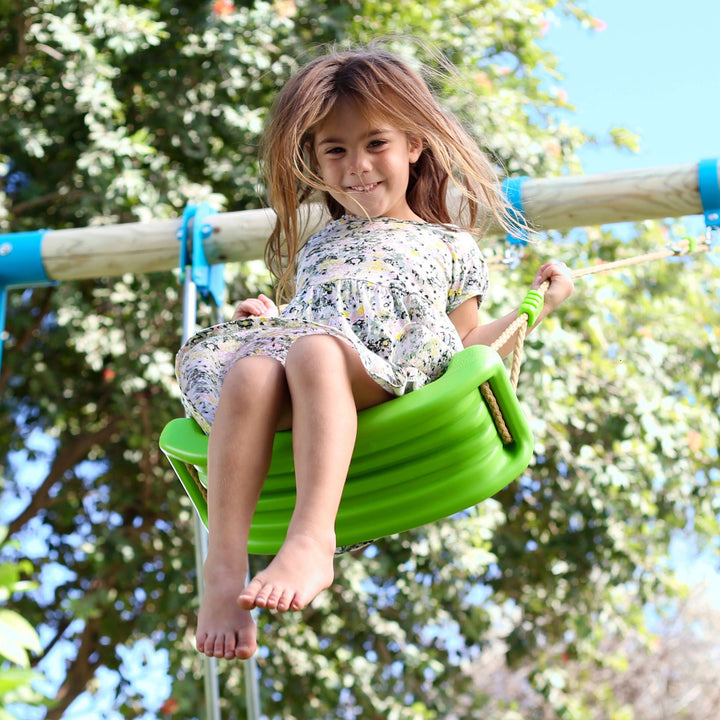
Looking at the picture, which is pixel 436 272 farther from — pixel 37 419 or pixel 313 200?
pixel 37 419

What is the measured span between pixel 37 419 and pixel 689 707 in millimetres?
5343

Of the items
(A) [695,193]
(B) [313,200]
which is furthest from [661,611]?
(B) [313,200]

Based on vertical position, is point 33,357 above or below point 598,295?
below

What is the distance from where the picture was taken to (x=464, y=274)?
6.32 feet

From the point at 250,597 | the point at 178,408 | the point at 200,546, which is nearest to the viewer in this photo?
the point at 250,597

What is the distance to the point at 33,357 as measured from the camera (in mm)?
4840

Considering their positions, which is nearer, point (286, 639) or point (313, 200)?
point (313, 200)

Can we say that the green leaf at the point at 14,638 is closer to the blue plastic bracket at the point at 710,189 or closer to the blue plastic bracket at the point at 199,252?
the blue plastic bracket at the point at 199,252

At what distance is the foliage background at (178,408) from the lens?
423cm

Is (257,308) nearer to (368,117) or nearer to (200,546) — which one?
(368,117)

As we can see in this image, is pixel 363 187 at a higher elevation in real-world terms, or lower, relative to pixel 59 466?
higher

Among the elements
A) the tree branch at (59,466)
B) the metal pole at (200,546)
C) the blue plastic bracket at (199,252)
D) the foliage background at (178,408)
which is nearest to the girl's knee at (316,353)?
the metal pole at (200,546)

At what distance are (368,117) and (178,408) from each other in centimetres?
265

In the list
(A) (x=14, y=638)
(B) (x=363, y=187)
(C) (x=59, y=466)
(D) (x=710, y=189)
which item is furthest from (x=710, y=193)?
(C) (x=59, y=466)
